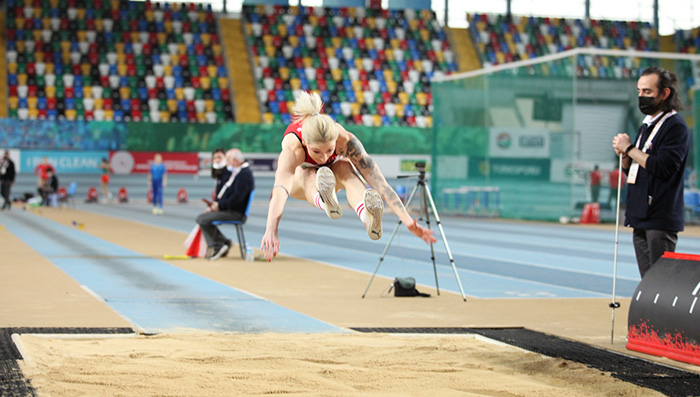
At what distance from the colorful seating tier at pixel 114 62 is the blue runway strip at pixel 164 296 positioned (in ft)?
70.9

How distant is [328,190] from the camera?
6203mm

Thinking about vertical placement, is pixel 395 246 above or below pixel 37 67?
below

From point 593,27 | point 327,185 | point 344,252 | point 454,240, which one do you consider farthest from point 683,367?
point 593,27

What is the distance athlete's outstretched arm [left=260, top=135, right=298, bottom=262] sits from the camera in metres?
6.02

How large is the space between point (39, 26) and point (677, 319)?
37109 mm

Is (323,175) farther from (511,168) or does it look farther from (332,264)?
(511,168)

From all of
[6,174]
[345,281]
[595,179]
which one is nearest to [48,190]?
[6,174]

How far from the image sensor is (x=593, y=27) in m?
46.5

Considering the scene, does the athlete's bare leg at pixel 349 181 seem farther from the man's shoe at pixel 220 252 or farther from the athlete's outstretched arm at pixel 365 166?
the man's shoe at pixel 220 252

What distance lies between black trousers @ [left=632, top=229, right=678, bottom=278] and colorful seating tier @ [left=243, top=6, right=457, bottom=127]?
105ft

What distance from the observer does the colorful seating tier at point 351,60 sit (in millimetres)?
40438

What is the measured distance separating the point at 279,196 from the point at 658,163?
9.03 feet

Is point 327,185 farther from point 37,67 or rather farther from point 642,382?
point 37,67

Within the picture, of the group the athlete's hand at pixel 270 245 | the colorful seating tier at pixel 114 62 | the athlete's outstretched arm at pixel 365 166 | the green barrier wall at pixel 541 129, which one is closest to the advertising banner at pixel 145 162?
the colorful seating tier at pixel 114 62
